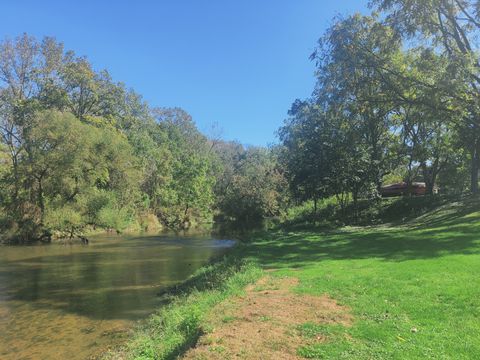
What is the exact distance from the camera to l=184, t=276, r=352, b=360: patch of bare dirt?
22.4 ft

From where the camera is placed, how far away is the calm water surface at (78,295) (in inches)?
428

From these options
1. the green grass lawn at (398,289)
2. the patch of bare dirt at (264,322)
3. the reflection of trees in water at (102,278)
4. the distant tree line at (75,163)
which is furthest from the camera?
the distant tree line at (75,163)

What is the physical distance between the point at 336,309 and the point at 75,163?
111ft

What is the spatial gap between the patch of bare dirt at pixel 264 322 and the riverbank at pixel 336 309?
0.02 meters

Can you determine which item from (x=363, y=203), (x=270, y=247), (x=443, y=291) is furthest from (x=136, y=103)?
(x=443, y=291)

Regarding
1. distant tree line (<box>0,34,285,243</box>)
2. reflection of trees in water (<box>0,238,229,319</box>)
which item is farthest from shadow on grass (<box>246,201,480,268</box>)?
distant tree line (<box>0,34,285,243</box>)

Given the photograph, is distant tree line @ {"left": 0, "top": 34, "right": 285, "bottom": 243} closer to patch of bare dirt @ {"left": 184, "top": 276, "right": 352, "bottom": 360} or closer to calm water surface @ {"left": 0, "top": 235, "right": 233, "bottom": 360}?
calm water surface @ {"left": 0, "top": 235, "right": 233, "bottom": 360}

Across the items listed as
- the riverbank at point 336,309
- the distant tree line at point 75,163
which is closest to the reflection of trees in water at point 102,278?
the riverbank at point 336,309

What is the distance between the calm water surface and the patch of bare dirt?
3.72 metres

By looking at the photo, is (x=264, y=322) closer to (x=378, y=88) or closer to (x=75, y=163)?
(x=378, y=88)

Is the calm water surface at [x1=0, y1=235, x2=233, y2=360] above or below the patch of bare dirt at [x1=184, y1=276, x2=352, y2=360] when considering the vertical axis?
below

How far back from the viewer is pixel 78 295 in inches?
633

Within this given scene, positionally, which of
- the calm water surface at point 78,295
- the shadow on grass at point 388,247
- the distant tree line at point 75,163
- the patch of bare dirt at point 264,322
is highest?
the distant tree line at point 75,163

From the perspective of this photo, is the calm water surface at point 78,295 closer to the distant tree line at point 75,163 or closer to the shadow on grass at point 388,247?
the shadow on grass at point 388,247
